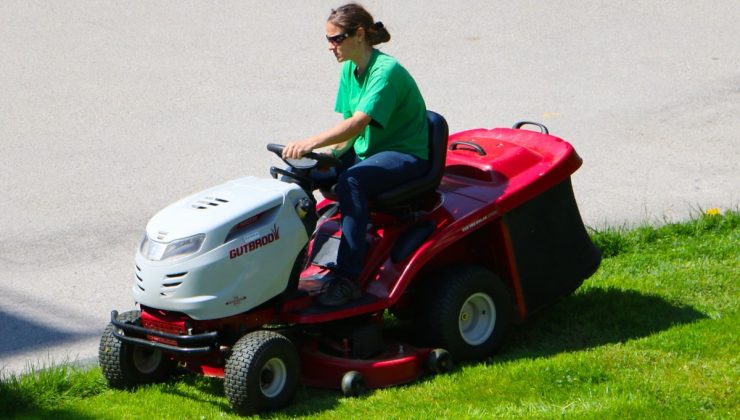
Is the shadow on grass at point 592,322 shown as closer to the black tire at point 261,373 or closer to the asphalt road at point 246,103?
the black tire at point 261,373

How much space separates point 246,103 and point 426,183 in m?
4.82

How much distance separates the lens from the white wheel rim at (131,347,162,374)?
552 centimetres

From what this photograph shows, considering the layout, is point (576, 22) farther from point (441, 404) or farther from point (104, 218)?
point (441, 404)

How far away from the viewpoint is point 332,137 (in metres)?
5.39

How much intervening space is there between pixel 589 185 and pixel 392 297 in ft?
11.5

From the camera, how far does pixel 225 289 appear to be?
16.8 feet

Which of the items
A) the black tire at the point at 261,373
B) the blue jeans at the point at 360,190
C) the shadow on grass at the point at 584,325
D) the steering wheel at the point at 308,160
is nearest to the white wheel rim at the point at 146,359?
the shadow on grass at the point at 584,325

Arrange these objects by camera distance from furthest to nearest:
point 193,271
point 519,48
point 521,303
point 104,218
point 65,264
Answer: point 519,48 < point 104,218 < point 65,264 < point 521,303 < point 193,271

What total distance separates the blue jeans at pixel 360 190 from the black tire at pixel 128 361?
0.91m

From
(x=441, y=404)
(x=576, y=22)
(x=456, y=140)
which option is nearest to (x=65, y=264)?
(x=456, y=140)

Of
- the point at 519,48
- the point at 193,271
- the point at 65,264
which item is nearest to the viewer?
the point at 193,271

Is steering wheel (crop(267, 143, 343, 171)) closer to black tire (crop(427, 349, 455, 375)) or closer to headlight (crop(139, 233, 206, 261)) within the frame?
headlight (crop(139, 233, 206, 261))

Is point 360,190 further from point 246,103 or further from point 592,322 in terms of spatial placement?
point 246,103

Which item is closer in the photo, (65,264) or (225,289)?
(225,289)
